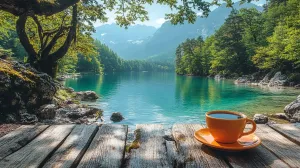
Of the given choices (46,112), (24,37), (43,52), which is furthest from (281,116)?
(24,37)

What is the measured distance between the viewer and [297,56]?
34594 millimetres

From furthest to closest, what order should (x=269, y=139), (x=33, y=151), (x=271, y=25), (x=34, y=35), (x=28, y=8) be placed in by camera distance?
(x=271, y=25) < (x=34, y=35) < (x=28, y=8) < (x=269, y=139) < (x=33, y=151)

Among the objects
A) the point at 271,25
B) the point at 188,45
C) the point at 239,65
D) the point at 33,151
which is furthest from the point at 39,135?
the point at 188,45

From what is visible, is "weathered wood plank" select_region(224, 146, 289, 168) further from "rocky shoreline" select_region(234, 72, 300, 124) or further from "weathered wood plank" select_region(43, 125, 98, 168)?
"rocky shoreline" select_region(234, 72, 300, 124)

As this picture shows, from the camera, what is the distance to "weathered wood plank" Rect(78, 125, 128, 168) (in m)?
1.59

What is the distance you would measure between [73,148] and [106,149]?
0.80ft

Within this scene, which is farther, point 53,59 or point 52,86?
point 53,59

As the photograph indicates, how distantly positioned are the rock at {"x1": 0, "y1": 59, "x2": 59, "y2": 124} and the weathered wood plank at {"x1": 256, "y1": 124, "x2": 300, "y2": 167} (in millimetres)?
8255

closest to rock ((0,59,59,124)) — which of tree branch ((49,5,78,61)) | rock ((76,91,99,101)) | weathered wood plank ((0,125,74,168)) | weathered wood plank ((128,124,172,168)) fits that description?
tree branch ((49,5,78,61))

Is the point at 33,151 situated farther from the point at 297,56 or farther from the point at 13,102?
the point at 297,56

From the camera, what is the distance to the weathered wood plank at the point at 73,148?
155cm

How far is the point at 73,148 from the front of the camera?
1808 millimetres

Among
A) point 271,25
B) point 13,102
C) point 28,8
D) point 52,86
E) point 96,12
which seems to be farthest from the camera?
point 271,25

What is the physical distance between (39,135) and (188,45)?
300ft
